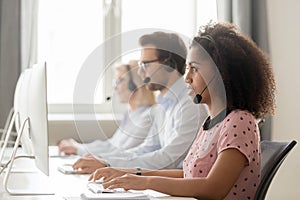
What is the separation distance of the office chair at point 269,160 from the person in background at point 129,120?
1.33 m

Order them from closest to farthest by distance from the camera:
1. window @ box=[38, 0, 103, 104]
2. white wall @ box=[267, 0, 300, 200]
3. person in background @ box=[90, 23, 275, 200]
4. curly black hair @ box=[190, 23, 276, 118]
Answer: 1. person in background @ box=[90, 23, 275, 200]
2. curly black hair @ box=[190, 23, 276, 118]
3. white wall @ box=[267, 0, 300, 200]
4. window @ box=[38, 0, 103, 104]

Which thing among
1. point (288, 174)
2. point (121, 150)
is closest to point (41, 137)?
point (121, 150)

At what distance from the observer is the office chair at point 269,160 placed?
1.83 meters

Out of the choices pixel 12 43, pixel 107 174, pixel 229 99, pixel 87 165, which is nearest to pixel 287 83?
pixel 87 165

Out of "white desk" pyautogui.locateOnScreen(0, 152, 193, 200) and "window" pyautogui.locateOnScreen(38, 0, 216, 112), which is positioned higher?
"window" pyautogui.locateOnScreen(38, 0, 216, 112)

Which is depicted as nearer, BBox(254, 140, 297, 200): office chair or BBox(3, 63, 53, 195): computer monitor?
BBox(3, 63, 53, 195): computer monitor

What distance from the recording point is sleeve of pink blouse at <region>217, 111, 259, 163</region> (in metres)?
1.71

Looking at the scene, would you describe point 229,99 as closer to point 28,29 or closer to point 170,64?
point 170,64

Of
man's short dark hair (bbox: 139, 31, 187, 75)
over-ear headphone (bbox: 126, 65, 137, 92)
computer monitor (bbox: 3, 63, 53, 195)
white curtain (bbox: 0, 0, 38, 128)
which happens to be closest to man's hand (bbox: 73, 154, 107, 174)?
computer monitor (bbox: 3, 63, 53, 195)

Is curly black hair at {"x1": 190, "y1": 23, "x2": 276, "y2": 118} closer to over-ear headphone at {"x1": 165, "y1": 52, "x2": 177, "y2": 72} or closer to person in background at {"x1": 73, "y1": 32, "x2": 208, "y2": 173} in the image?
person in background at {"x1": 73, "y1": 32, "x2": 208, "y2": 173}

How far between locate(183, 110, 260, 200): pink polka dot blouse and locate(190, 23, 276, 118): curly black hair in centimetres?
6

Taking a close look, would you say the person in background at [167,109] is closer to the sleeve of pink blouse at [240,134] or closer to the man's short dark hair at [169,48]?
the man's short dark hair at [169,48]

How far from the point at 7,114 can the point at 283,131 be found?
1.73 m

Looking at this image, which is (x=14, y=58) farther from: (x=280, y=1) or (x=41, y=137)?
(x=41, y=137)
